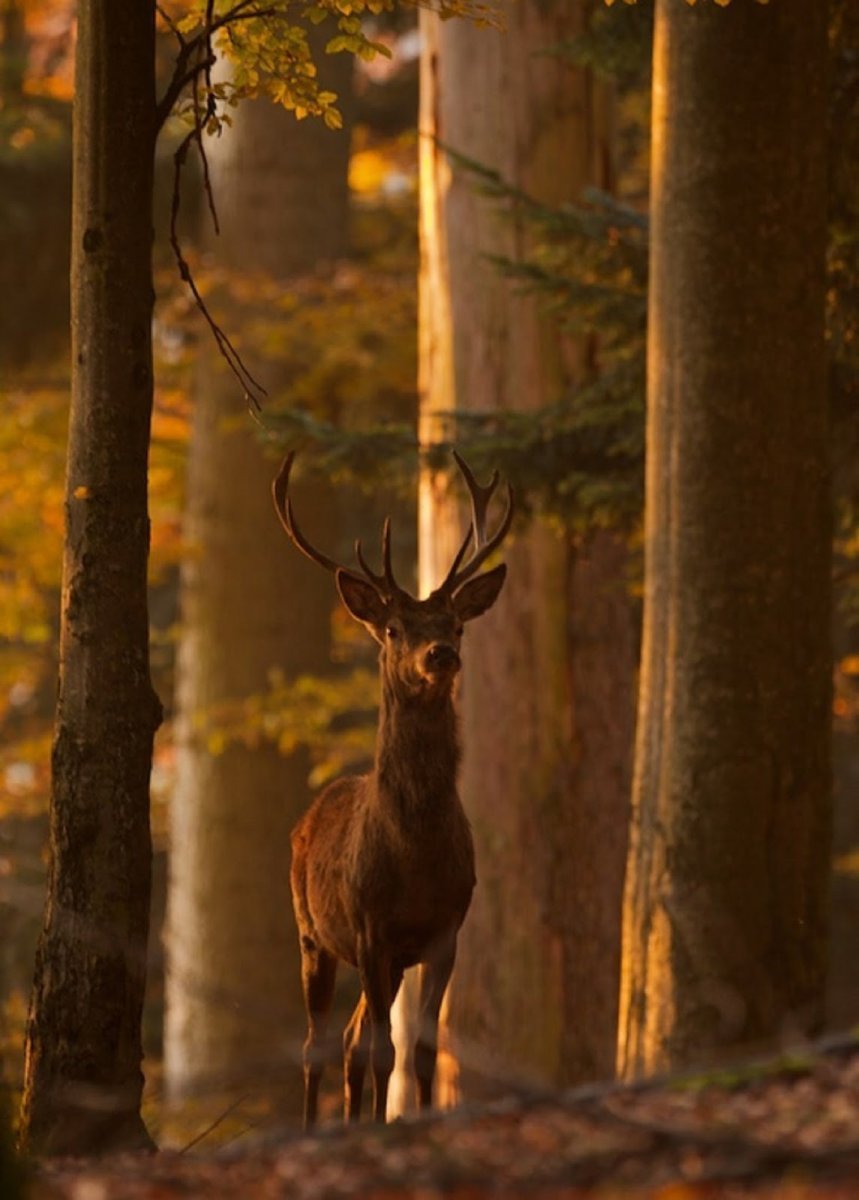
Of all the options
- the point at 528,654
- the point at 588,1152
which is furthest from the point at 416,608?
the point at 528,654

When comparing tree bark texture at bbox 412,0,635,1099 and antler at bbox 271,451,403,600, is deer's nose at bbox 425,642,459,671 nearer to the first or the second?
antler at bbox 271,451,403,600

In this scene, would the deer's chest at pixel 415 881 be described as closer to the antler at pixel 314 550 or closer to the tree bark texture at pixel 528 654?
the antler at pixel 314 550

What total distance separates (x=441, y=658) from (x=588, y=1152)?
3332 mm

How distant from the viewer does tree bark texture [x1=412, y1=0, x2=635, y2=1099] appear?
460 inches

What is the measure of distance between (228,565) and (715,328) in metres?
9.04

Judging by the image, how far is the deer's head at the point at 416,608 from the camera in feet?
24.3

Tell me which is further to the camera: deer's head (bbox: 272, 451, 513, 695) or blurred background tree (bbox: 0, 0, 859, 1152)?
blurred background tree (bbox: 0, 0, 859, 1152)

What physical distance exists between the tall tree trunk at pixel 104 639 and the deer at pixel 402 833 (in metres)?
0.87

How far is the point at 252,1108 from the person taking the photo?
61.6 feet

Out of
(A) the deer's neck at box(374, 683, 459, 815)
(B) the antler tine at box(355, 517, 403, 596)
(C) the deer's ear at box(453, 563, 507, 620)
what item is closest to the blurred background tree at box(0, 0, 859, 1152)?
(A) the deer's neck at box(374, 683, 459, 815)

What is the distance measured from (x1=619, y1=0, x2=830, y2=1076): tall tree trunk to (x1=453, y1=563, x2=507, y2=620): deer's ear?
0.72 metres

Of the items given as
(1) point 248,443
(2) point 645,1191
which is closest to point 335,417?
(1) point 248,443

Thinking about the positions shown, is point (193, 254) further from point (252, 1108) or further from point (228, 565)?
point (252, 1108)

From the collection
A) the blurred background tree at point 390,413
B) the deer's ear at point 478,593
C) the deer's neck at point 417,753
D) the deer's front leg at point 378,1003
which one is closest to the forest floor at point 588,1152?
the blurred background tree at point 390,413
